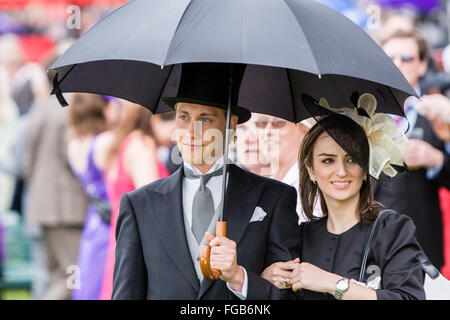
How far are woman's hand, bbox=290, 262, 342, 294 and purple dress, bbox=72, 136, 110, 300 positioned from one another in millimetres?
3822

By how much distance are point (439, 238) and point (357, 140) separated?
9.41 feet

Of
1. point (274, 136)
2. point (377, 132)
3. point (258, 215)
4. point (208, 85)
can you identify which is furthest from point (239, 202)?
point (274, 136)

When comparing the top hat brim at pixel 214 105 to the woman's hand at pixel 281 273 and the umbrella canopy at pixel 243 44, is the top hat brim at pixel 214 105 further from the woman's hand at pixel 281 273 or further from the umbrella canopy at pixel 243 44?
the woman's hand at pixel 281 273

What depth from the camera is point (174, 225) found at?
4.27 meters

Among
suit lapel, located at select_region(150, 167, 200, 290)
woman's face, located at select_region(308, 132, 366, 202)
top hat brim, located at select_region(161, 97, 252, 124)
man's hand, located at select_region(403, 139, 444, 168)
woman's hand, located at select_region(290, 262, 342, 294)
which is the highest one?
man's hand, located at select_region(403, 139, 444, 168)

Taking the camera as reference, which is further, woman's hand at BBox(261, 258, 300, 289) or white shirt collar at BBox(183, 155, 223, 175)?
white shirt collar at BBox(183, 155, 223, 175)

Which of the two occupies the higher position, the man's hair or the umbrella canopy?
the man's hair

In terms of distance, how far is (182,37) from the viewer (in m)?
3.91

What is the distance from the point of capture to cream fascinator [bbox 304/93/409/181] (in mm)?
4371

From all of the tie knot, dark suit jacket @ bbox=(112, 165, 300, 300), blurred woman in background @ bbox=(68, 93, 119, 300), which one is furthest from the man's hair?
the tie knot

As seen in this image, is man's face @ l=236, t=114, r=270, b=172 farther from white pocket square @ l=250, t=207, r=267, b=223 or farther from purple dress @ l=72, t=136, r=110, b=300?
purple dress @ l=72, t=136, r=110, b=300

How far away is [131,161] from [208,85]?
311 cm

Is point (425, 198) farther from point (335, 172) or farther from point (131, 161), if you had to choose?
point (335, 172)

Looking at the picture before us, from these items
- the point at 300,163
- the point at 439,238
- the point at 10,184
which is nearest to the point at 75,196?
the point at 10,184
